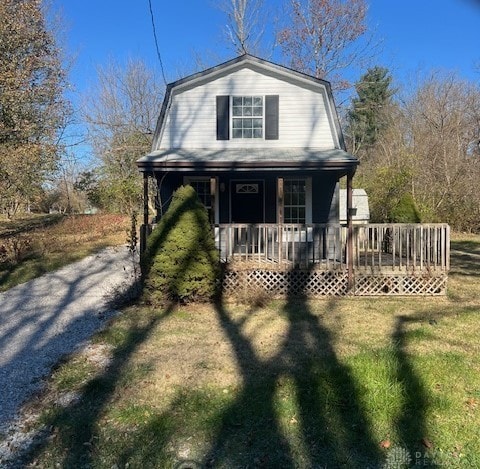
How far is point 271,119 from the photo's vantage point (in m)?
11.6

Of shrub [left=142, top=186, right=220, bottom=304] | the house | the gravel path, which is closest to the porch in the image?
shrub [left=142, top=186, right=220, bottom=304]

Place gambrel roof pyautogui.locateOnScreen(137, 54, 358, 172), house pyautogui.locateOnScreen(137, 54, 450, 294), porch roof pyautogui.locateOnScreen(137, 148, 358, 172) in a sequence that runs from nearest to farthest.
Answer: porch roof pyautogui.locateOnScreen(137, 148, 358, 172)
gambrel roof pyautogui.locateOnScreen(137, 54, 358, 172)
house pyautogui.locateOnScreen(137, 54, 450, 294)

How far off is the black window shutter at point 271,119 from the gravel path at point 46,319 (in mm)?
5224

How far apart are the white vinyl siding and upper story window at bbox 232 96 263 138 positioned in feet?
0.52

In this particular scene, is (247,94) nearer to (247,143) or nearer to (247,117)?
(247,117)

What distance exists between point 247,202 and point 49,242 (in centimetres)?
869

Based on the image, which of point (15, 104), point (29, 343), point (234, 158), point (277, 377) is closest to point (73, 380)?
point (29, 343)

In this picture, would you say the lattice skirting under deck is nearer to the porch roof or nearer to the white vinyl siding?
the porch roof

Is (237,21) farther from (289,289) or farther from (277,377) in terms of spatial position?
(277,377)

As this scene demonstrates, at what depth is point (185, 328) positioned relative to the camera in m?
6.72

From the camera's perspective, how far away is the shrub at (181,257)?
25.5ft

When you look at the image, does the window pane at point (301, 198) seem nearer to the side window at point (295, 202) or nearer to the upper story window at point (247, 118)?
the side window at point (295, 202)

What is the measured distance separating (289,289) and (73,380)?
5.22 meters

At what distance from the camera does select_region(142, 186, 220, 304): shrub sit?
7.76 metres
